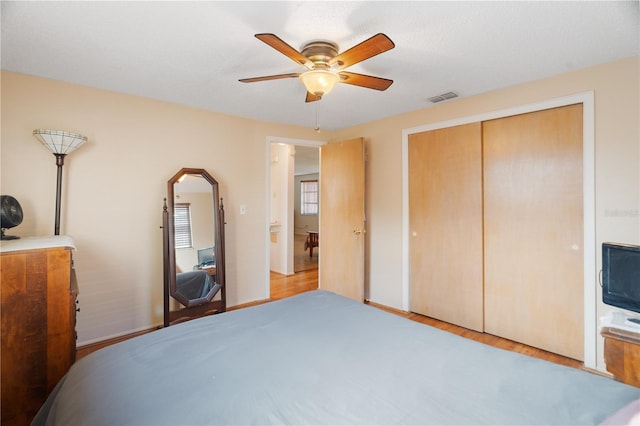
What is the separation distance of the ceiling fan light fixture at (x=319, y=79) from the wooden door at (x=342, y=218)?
1.96 meters

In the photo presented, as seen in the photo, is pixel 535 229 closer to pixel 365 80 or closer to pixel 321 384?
pixel 365 80

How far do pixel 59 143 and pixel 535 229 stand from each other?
4.00 m

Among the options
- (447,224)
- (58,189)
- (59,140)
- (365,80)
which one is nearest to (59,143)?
(59,140)

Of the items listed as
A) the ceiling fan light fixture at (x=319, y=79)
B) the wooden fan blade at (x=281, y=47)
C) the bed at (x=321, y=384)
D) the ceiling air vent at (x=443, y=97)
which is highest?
the ceiling air vent at (x=443, y=97)

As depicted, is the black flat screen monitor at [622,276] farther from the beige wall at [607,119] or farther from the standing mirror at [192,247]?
the standing mirror at [192,247]

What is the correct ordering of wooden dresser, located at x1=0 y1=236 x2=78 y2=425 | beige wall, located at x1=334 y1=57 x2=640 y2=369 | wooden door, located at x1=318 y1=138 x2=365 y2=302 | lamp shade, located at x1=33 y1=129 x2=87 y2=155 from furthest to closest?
wooden door, located at x1=318 y1=138 x2=365 y2=302
lamp shade, located at x1=33 y1=129 x2=87 y2=155
beige wall, located at x1=334 y1=57 x2=640 y2=369
wooden dresser, located at x1=0 y1=236 x2=78 y2=425

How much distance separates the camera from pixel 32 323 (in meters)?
1.64

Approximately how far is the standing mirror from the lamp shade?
0.78 m

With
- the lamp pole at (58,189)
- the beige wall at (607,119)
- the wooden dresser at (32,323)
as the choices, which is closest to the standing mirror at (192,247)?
the lamp pole at (58,189)

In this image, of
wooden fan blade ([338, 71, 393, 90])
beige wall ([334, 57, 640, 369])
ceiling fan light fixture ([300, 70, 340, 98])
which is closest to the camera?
ceiling fan light fixture ([300, 70, 340, 98])

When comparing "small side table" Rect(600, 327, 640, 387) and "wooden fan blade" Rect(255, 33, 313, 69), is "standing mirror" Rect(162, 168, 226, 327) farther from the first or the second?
"small side table" Rect(600, 327, 640, 387)

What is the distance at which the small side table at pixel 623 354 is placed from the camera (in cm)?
149

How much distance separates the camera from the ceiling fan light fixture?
177cm

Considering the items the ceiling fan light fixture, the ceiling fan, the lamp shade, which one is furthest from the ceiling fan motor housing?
the lamp shade
